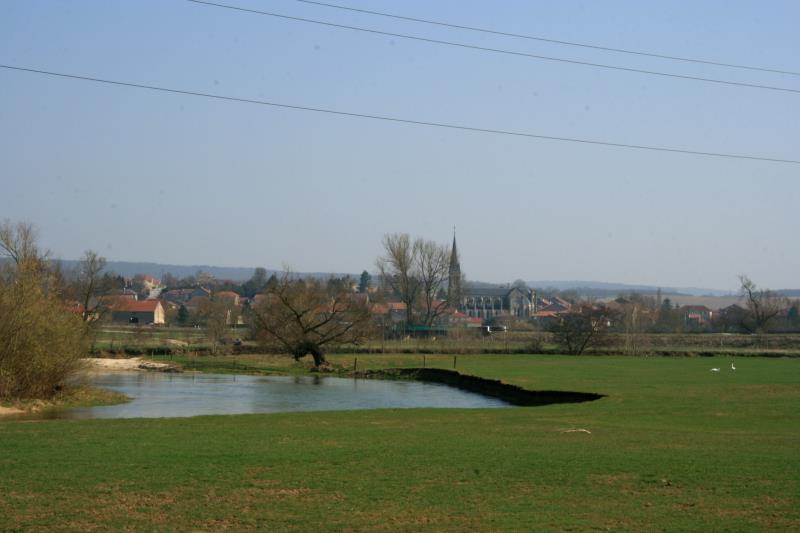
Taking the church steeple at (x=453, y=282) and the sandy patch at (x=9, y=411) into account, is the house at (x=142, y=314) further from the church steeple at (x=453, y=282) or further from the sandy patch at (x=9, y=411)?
the sandy patch at (x=9, y=411)

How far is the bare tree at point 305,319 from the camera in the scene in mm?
67562

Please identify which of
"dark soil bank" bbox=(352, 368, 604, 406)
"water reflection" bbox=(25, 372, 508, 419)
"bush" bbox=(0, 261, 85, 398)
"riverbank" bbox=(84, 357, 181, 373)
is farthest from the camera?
"riverbank" bbox=(84, 357, 181, 373)

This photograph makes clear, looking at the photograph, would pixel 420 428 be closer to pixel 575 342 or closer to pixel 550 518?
pixel 550 518

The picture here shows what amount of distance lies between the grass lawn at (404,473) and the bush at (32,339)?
1013 cm

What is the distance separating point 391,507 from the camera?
13641 mm

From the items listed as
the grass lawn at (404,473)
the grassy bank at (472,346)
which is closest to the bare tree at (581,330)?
the grassy bank at (472,346)

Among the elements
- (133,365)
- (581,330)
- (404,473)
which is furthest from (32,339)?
(581,330)

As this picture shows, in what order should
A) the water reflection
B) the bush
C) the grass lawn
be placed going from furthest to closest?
the water reflection, the bush, the grass lawn

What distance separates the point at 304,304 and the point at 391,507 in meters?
56.0

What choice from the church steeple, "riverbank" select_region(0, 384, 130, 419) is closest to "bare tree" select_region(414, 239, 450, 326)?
the church steeple

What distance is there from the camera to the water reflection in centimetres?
3634

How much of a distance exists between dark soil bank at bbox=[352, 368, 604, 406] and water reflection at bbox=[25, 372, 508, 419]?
116cm

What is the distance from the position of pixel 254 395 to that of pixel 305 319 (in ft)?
77.5

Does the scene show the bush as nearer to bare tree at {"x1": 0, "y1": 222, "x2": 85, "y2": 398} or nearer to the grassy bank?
bare tree at {"x1": 0, "y1": 222, "x2": 85, "y2": 398}
